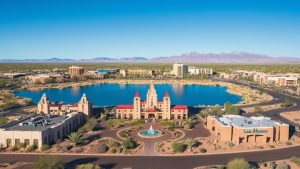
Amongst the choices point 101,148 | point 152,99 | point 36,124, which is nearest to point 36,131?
point 36,124

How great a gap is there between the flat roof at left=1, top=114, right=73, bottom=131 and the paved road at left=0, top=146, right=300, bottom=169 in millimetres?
7199

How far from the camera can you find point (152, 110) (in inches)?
3066

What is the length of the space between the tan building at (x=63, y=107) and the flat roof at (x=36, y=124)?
894 cm

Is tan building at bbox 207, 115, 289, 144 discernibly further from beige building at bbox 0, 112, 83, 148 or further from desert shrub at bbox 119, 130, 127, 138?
beige building at bbox 0, 112, 83, 148

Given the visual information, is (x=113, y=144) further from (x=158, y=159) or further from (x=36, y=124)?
(x=36, y=124)

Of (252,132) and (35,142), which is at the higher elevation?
(252,132)

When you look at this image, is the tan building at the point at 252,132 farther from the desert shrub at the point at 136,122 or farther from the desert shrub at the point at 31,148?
the desert shrub at the point at 31,148

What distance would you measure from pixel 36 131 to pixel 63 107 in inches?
962

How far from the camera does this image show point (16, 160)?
48531mm

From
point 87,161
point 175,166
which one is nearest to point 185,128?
point 175,166

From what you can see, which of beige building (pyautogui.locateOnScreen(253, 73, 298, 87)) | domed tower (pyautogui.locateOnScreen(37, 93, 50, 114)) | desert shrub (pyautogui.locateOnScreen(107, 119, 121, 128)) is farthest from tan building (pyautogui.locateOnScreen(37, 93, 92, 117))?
beige building (pyautogui.locateOnScreen(253, 73, 298, 87))

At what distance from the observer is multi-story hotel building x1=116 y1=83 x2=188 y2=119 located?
255ft

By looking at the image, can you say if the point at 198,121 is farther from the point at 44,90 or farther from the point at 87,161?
the point at 44,90

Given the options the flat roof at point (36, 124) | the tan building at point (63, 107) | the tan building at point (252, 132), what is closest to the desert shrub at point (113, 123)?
the tan building at point (63, 107)
